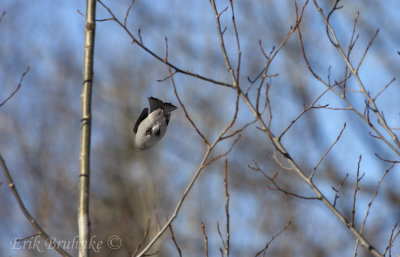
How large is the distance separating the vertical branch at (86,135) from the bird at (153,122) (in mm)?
477

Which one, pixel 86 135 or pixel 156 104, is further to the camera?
pixel 86 135

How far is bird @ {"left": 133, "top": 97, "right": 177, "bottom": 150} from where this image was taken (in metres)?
1.77

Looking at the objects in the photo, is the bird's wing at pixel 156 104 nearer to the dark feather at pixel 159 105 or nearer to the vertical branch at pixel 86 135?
the dark feather at pixel 159 105

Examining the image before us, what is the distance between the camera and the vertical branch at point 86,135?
2.14 metres

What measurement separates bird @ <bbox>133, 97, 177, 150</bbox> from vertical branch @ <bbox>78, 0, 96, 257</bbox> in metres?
0.48

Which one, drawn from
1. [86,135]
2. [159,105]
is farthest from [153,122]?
[86,135]

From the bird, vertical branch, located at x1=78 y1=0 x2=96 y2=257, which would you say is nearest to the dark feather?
the bird

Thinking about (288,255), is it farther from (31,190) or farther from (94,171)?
(31,190)

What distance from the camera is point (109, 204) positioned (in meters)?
11.0

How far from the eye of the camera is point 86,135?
2.23 meters

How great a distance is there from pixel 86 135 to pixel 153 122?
21.9 inches

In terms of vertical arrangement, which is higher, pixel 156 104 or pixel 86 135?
pixel 86 135

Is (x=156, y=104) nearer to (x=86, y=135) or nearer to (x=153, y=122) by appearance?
(x=153, y=122)

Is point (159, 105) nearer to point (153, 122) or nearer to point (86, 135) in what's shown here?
point (153, 122)
